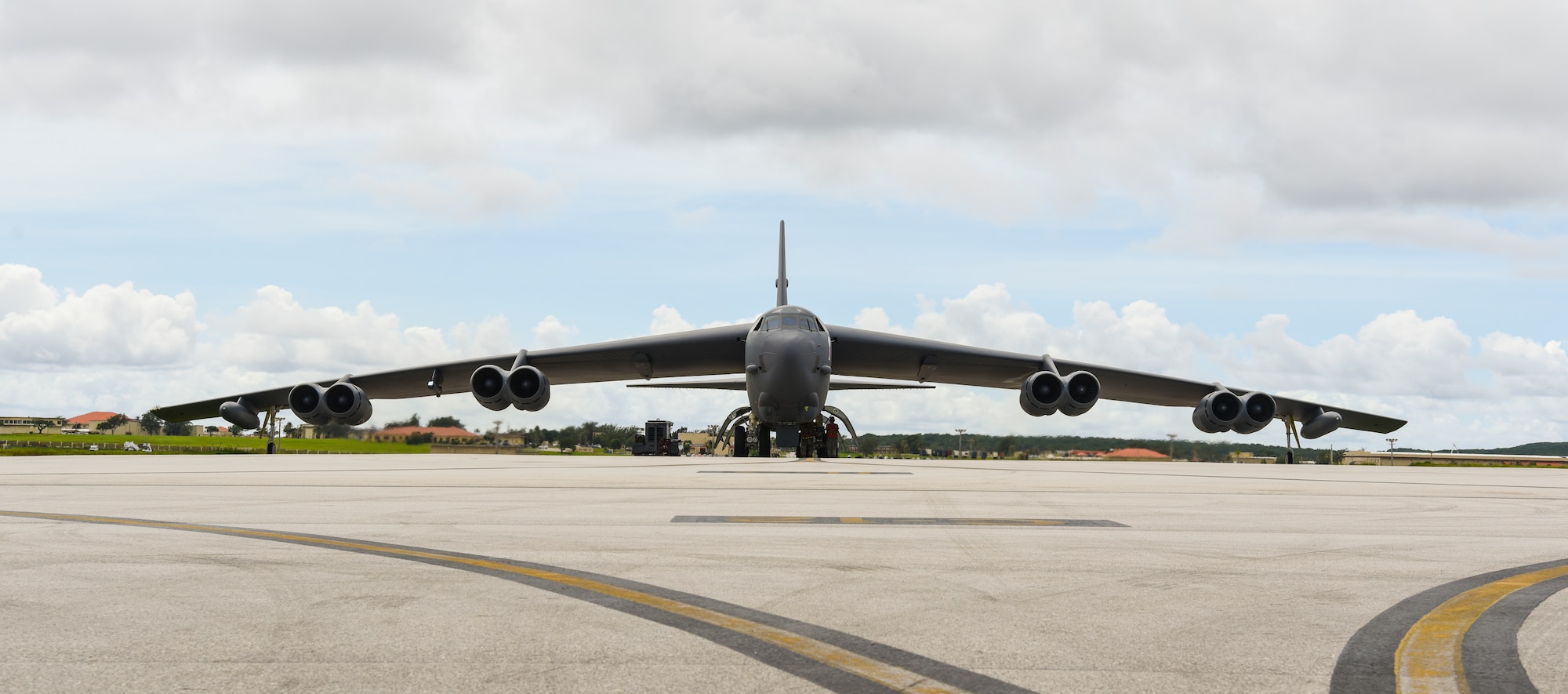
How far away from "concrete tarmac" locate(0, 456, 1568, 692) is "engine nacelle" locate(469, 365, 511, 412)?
18.5 meters

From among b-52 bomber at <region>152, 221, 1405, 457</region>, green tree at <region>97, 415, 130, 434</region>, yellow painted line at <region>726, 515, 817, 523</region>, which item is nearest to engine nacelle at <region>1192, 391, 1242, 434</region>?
b-52 bomber at <region>152, 221, 1405, 457</region>

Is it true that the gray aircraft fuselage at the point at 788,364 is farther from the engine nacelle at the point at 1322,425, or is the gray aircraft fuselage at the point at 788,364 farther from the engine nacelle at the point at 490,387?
the engine nacelle at the point at 1322,425

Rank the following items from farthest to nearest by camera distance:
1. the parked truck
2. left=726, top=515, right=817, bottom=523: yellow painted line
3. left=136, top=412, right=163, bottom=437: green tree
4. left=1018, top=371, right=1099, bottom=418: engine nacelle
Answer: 1. the parked truck
2. left=136, top=412, right=163, bottom=437: green tree
3. left=1018, top=371, right=1099, bottom=418: engine nacelle
4. left=726, top=515, right=817, bottom=523: yellow painted line

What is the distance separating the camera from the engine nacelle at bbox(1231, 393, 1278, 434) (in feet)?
102

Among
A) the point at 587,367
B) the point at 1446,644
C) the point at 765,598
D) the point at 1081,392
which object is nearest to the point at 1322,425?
the point at 1081,392

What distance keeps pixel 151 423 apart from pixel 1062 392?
168ft

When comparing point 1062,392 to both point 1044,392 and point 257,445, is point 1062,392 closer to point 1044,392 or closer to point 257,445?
point 1044,392

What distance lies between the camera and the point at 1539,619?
4637 millimetres

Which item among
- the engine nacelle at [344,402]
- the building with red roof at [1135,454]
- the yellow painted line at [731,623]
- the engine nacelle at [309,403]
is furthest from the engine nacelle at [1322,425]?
the yellow painted line at [731,623]

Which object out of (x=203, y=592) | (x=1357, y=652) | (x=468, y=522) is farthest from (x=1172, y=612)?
(x=468, y=522)

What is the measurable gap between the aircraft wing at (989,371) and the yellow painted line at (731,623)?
87.4ft

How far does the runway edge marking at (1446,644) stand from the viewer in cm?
349

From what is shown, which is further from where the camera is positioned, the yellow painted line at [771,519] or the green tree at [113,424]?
the green tree at [113,424]

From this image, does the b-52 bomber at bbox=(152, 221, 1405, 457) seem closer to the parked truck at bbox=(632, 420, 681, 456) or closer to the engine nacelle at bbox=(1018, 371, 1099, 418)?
the engine nacelle at bbox=(1018, 371, 1099, 418)
